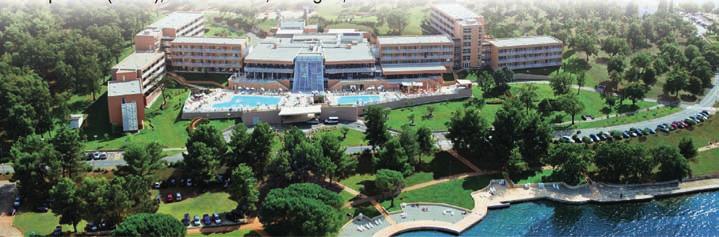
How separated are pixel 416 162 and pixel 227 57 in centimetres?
2938

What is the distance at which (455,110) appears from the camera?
65812mm

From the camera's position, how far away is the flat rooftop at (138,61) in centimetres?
6665

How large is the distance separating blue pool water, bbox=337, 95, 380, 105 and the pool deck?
724 inches

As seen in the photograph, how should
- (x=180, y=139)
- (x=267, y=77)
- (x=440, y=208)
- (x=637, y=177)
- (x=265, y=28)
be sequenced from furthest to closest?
(x=265, y=28), (x=267, y=77), (x=180, y=139), (x=637, y=177), (x=440, y=208)

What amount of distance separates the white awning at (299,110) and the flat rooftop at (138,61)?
15.1m

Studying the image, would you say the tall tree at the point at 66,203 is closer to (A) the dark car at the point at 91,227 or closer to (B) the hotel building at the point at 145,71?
(A) the dark car at the point at 91,227

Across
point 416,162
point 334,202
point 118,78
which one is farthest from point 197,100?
point 334,202

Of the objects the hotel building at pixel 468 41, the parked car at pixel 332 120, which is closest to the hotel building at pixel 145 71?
the parked car at pixel 332 120

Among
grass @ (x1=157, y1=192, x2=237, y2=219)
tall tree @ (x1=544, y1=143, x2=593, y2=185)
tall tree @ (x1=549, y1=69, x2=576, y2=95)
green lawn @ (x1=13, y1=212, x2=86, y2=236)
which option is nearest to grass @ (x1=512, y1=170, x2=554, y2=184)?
tall tree @ (x1=544, y1=143, x2=593, y2=185)

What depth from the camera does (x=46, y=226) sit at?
45.0 meters

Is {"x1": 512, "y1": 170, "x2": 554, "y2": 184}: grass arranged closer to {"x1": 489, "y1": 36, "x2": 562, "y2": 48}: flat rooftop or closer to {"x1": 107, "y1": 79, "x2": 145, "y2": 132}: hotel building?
{"x1": 489, "y1": 36, "x2": 562, "y2": 48}: flat rooftop

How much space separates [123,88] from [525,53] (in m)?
41.9

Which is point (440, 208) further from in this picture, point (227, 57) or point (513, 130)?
point (227, 57)

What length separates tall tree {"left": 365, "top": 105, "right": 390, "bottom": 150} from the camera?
181 feet
